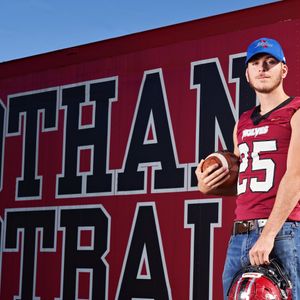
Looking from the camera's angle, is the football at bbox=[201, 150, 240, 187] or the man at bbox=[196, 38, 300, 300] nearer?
the man at bbox=[196, 38, 300, 300]

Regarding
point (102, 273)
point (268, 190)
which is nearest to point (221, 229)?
point (102, 273)

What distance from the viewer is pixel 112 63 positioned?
5758 mm

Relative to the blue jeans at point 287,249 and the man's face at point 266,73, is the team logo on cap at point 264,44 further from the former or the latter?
the blue jeans at point 287,249

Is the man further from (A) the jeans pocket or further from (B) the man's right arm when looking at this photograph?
(B) the man's right arm

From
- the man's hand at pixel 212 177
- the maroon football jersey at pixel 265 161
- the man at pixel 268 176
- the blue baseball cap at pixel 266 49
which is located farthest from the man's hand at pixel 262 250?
the blue baseball cap at pixel 266 49

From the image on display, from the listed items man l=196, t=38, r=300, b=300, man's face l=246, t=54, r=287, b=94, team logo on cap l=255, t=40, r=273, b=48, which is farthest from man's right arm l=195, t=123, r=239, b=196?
team logo on cap l=255, t=40, r=273, b=48

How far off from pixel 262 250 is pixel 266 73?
0.71 meters

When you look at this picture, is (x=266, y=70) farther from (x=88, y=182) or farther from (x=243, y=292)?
(x=88, y=182)

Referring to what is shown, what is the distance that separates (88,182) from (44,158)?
1.95 ft

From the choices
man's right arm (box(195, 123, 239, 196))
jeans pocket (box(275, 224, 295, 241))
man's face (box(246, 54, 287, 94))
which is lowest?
jeans pocket (box(275, 224, 295, 241))

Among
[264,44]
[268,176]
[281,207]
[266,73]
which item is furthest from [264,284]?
[264,44]

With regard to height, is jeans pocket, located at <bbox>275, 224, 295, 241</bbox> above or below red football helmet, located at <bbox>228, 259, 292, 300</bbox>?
above

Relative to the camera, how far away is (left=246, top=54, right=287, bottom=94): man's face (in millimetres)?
2975

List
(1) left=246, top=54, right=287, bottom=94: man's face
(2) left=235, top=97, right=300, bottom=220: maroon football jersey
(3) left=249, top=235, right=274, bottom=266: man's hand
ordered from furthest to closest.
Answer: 1. (1) left=246, top=54, right=287, bottom=94: man's face
2. (2) left=235, top=97, right=300, bottom=220: maroon football jersey
3. (3) left=249, top=235, right=274, bottom=266: man's hand
